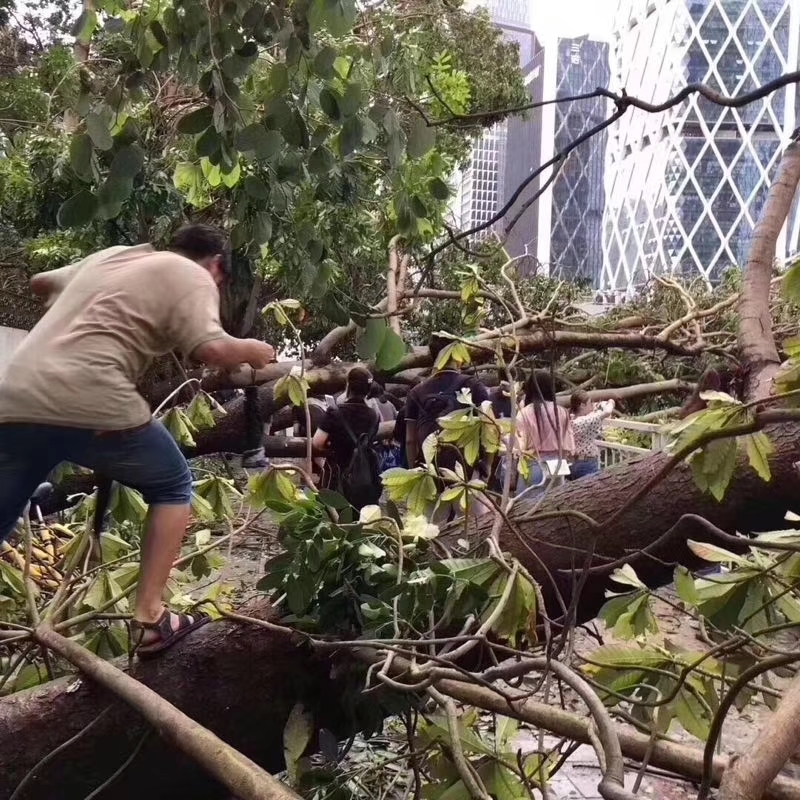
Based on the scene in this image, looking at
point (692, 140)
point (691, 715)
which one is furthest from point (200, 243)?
point (692, 140)

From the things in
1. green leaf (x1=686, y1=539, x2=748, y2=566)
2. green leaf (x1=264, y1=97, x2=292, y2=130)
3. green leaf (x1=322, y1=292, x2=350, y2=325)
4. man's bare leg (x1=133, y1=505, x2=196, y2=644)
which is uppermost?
green leaf (x1=264, y1=97, x2=292, y2=130)

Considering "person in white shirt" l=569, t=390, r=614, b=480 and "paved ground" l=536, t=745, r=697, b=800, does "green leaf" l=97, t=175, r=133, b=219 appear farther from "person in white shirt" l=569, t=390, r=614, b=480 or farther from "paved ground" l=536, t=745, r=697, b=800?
"person in white shirt" l=569, t=390, r=614, b=480

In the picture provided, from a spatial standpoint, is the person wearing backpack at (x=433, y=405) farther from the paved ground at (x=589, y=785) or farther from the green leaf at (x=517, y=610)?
the green leaf at (x=517, y=610)

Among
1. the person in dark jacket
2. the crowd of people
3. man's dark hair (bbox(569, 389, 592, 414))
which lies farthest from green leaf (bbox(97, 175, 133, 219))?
man's dark hair (bbox(569, 389, 592, 414))

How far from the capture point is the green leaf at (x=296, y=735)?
A: 6.60ft

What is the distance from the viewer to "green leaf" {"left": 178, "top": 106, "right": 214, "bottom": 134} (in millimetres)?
1527

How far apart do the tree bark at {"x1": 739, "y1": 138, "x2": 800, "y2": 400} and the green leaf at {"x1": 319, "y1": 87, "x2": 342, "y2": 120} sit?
1530mm

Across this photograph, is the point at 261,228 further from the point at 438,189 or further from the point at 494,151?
the point at 494,151

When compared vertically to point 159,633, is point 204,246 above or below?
above

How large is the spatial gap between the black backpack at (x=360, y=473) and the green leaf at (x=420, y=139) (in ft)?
9.76

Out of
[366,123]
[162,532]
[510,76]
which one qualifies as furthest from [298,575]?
[510,76]

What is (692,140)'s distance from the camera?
104ft

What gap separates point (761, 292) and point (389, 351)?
169 cm

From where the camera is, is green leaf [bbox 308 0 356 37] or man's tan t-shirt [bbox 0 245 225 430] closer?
green leaf [bbox 308 0 356 37]
